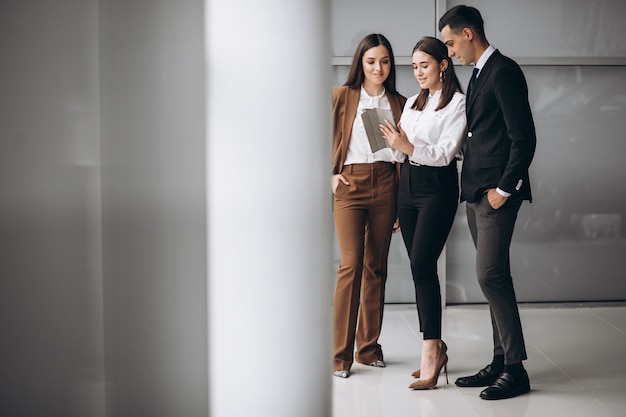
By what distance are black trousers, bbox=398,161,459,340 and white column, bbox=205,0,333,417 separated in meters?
1.70

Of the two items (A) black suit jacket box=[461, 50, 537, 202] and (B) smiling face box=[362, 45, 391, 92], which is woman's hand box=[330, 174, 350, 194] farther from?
(A) black suit jacket box=[461, 50, 537, 202]

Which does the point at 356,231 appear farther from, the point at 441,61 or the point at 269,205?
the point at 269,205

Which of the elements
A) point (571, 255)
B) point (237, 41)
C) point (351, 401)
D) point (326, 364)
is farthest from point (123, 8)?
point (571, 255)

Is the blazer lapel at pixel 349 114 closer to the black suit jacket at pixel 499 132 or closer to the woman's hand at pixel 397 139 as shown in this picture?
the woman's hand at pixel 397 139

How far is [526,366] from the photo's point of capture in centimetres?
382

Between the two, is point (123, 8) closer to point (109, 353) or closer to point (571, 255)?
point (109, 353)

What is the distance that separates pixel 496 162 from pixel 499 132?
0.12 m

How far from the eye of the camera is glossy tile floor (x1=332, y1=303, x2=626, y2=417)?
3.23 metres

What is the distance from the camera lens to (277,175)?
68.0 inches

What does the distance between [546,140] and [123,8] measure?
388 centimetres

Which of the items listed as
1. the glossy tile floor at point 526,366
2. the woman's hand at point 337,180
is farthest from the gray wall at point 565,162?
the woman's hand at point 337,180

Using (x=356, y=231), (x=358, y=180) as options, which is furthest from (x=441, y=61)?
(x=356, y=231)

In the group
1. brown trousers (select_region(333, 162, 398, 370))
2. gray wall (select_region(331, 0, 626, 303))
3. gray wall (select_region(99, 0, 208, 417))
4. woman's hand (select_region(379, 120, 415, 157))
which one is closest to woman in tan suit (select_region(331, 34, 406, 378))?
brown trousers (select_region(333, 162, 398, 370))

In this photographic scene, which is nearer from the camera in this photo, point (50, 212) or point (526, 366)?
point (50, 212)
